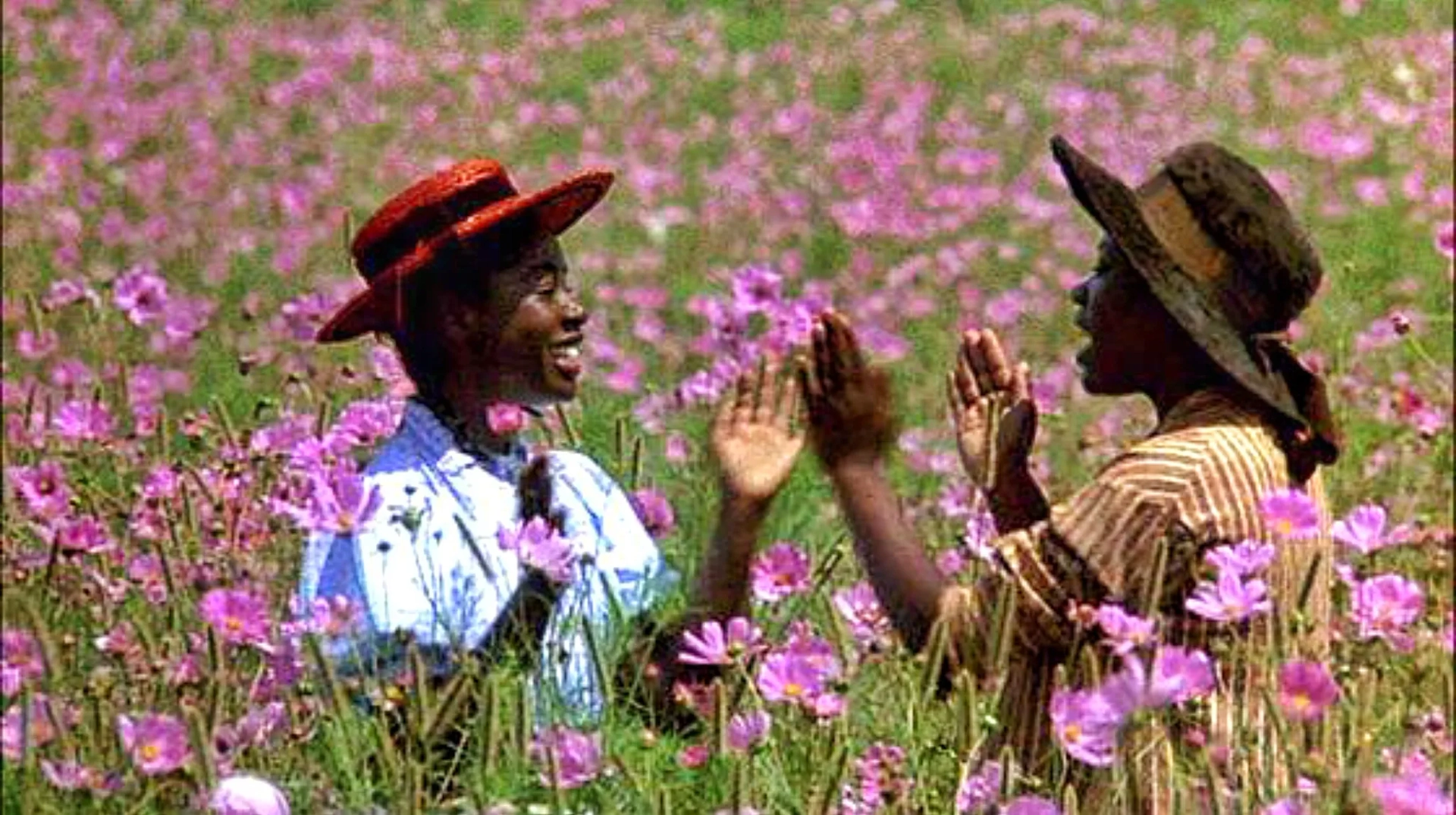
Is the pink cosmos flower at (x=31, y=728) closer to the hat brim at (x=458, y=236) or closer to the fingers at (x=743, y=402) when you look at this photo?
the fingers at (x=743, y=402)

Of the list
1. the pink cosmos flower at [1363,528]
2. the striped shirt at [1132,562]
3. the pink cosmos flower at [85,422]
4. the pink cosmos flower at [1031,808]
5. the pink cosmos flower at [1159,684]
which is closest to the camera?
the pink cosmos flower at [1159,684]

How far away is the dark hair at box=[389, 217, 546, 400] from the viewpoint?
378 centimetres

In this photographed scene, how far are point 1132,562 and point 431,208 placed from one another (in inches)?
40.2

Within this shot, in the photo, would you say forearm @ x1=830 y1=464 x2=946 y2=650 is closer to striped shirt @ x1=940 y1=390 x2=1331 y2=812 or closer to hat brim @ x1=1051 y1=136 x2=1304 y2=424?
striped shirt @ x1=940 y1=390 x2=1331 y2=812

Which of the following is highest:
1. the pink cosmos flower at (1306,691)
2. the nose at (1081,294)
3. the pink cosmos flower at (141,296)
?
the pink cosmos flower at (141,296)

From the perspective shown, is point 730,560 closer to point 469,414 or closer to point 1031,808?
point 469,414

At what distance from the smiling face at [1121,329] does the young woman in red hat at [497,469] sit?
339 millimetres

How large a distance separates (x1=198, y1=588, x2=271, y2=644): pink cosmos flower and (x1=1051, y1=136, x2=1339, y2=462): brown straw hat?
3.41ft

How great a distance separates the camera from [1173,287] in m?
3.41

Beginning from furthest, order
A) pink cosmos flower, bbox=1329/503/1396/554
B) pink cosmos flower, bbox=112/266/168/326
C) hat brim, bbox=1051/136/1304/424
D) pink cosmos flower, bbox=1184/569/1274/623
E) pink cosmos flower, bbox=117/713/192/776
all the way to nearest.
→ pink cosmos flower, bbox=112/266/168/326, hat brim, bbox=1051/136/1304/424, pink cosmos flower, bbox=1329/503/1396/554, pink cosmos flower, bbox=1184/569/1274/623, pink cosmos flower, bbox=117/713/192/776

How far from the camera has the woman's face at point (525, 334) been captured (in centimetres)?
375

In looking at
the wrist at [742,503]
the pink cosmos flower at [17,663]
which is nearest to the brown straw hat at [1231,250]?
the wrist at [742,503]

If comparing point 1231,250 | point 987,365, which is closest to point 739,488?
point 987,365

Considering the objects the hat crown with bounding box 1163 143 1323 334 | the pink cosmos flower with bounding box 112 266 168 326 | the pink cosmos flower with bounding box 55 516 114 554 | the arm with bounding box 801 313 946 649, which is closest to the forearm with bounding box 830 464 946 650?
the arm with bounding box 801 313 946 649
